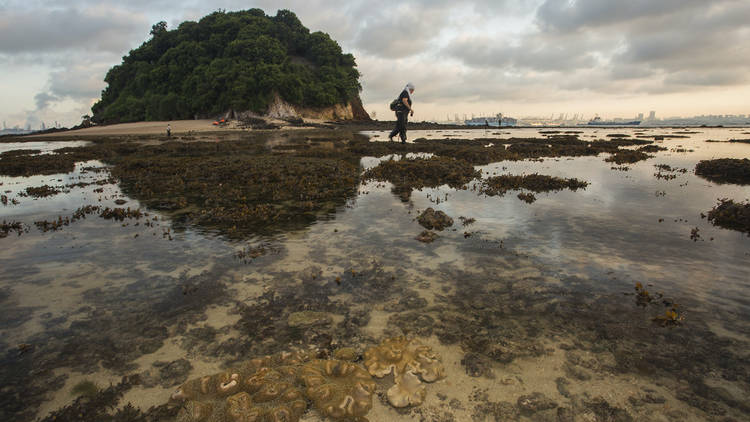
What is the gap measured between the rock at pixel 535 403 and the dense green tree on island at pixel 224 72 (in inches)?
3608

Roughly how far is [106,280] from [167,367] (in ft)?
10.8

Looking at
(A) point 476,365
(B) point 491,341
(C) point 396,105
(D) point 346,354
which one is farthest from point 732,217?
(C) point 396,105

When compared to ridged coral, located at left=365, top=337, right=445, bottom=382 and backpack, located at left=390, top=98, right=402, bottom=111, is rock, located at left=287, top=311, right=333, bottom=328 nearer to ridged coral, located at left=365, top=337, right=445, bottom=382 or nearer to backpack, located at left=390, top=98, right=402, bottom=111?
ridged coral, located at left=365, top=337, right=445, bottom=382

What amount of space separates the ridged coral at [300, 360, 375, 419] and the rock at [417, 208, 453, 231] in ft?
18.3

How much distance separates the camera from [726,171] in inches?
655

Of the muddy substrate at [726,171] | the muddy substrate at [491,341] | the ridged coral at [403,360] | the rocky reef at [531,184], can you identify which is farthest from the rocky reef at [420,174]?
the muddy substrate at [726,171]

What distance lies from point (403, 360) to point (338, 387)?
2.68 ft

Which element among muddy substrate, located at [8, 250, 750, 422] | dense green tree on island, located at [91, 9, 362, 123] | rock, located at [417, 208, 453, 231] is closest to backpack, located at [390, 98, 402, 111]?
rock, located at [417, 208, 453, 231]

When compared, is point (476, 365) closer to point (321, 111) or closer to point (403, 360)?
point (403, 360)

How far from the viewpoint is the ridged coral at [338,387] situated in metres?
3.22

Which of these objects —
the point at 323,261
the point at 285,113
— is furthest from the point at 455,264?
the point at 285,113

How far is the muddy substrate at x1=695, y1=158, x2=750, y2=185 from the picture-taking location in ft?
51.4

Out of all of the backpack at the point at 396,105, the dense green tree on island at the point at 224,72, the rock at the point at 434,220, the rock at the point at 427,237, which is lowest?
the rock at the point at 427,237

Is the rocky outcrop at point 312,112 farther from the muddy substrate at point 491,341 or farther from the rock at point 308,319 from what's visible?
the rock at point 308,319
